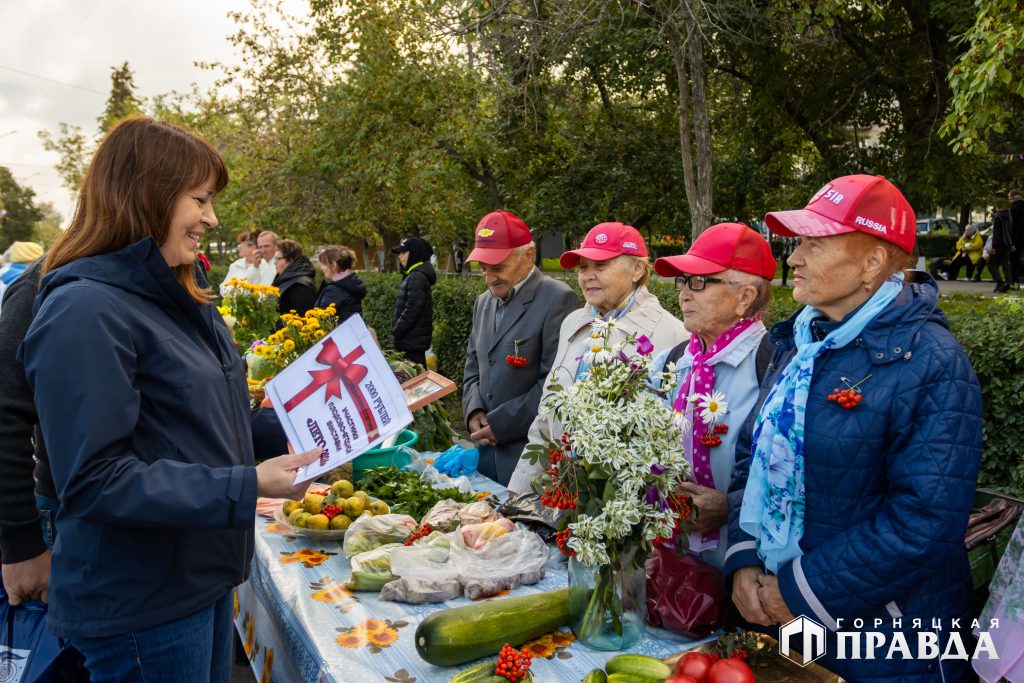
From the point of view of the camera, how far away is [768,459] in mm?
1779

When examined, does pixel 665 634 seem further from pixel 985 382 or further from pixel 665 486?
pixel 985 382

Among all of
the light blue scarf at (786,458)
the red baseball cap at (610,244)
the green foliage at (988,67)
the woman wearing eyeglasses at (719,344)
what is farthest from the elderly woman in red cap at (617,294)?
the green foliage at (988,67)

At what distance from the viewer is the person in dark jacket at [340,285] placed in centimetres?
721

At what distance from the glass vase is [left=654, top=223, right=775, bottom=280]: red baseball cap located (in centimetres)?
95

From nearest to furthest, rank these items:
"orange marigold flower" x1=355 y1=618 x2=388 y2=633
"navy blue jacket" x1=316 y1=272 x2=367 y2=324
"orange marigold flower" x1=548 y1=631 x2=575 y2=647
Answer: "orange marigold flower" x1=548 y1=631 x2=575 y2=647 < "orange marigold flower" x1=355 y1=618 x2=388 y2=633 < "navy blue jacket" x1=316 y1=272 x2=367 y2=324

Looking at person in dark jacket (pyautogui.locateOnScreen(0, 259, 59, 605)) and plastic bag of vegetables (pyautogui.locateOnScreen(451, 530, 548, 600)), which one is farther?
plastic bag of vegetables (pyautogui.locateOnScreen(451, 530, 548, 600))

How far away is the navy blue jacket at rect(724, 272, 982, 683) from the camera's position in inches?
62.8

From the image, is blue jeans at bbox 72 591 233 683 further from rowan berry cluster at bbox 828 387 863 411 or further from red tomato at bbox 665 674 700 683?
rowan berry cluster at bbox 828 387 863 411

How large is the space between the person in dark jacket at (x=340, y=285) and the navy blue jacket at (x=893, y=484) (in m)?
5.84

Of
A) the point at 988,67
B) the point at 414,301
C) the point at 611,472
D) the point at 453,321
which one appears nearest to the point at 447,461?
the point at 611,472

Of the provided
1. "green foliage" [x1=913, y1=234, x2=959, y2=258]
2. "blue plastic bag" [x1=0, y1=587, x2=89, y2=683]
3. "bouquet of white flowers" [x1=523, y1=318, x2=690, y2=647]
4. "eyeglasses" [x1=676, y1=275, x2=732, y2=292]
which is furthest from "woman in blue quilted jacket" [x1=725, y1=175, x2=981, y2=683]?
"green foliage" [x1=913, y1=234, x2=959, y2=258]

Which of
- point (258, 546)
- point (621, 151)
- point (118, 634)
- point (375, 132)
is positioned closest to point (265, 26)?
point (375, 132)

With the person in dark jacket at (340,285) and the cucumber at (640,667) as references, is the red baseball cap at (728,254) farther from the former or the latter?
the person in dark jacket at (340,285)

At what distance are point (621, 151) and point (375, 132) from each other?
4416mm
